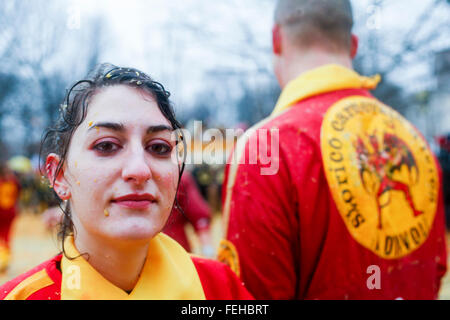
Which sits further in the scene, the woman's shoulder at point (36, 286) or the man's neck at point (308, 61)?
the man's neck at point (308, 61)

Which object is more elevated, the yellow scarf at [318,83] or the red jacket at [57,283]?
the yellow scarf at [318,83]

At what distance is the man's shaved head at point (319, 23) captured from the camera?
5.81 ft

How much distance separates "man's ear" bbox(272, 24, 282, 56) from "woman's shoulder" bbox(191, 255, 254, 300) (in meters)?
1.04

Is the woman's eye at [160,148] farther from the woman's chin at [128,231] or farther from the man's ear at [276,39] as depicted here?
the man's ear at [276,39]

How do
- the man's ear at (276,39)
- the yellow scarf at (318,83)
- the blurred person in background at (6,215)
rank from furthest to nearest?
1. the blurred person in background at (6,215)
2. the man's ear at (276,39)
3. the yellow scarf at (318,83)

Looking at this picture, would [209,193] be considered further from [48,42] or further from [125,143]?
[125,143]

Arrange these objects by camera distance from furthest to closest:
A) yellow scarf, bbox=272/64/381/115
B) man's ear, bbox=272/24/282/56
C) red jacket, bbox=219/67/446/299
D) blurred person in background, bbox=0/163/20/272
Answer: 1. blurred person in background, bbox=0/163/20/272
2. man's ear, bbox=272/24/282/56
3. yellow scarf, bbox=272/64/381/115
4. red jacket, bbox=219/67/446/299

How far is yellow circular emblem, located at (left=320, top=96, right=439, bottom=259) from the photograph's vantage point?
1547mm

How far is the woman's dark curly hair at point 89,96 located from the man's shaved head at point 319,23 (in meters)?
0.86

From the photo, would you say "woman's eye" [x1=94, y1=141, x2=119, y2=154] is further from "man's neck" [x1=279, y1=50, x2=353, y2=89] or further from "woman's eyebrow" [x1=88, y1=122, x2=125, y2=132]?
"man's neck" [x1=279, y1=50, x2=353, y2=89]

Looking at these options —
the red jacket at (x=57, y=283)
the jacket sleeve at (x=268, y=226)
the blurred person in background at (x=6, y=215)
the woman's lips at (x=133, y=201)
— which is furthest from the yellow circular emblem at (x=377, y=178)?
the blurred person in background at (x=6, y=215)

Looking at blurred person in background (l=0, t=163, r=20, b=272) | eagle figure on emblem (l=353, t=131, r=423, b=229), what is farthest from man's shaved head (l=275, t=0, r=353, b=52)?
blurred person in background (l=0, t=163, r=20, b=272)

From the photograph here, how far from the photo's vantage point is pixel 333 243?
152 centimetres

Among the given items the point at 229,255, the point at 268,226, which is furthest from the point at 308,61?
the point at 229,255
